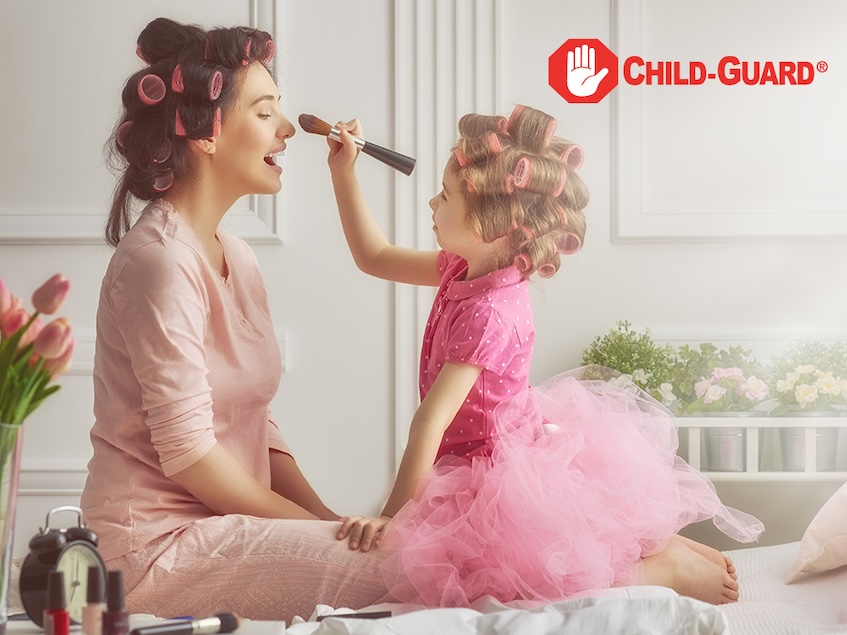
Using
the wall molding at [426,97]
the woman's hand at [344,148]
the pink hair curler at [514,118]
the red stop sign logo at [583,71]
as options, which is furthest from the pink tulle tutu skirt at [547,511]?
the red stop sign logo at [583,71]

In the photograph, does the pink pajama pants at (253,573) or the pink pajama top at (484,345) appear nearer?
the pink pajama pants at (253,573)

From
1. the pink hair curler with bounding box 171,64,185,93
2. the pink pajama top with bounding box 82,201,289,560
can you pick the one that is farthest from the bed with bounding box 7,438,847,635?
the pink hair curler with bounding box 171,64,185,93

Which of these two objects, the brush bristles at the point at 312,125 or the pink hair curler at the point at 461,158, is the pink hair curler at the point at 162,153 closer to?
the brush bristles at the point at 312,125

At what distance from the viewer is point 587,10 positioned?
245 cm

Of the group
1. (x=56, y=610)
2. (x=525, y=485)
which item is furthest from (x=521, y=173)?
(x=56, y=610)

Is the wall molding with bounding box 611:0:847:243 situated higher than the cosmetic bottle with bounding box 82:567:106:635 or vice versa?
the wall molding with bounding box 611:0:847:243

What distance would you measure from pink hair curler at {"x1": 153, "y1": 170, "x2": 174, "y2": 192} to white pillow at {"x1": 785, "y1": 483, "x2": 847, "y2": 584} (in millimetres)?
1157

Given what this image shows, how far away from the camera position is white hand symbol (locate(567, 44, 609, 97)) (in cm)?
244

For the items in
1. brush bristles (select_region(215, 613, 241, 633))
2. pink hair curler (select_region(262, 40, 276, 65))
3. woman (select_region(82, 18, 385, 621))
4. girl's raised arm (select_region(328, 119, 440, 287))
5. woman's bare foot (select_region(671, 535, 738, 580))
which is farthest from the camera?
girl's raised arm (select_region(328, 119, 440, 287))

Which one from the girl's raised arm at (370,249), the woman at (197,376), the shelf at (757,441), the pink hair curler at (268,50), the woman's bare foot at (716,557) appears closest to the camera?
the woman at (197,376)

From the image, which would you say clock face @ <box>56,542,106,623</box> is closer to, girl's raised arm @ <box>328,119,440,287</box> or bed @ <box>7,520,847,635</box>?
bed @ <box>7,520,847,635</box>

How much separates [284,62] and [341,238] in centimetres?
44

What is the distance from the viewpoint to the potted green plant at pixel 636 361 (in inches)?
89.3

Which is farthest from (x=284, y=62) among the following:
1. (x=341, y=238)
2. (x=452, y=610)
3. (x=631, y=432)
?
(x=452, y=610)
